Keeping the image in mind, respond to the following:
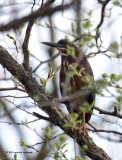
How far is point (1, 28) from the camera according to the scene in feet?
10.1

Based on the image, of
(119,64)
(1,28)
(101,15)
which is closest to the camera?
(119,64)

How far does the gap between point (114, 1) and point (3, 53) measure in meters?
1.39

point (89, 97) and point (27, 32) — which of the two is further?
point (89, 97)

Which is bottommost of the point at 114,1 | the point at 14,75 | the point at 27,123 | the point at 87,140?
the point at 87,140

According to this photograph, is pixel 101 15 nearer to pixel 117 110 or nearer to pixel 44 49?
pixel 117 110

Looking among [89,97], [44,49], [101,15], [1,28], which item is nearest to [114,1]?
[101,15]

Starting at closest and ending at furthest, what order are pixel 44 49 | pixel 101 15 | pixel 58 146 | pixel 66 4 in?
1. pixel 58 146
2. pixel 101 15
3. pixel 66 4
4. pixel 44 49

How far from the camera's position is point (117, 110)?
2.44 meters

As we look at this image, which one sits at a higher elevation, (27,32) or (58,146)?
(27,32)

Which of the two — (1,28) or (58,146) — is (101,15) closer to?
(1,28)

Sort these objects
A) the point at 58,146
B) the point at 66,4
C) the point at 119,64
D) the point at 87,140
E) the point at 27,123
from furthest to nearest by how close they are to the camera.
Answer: the point at 66,4, the point at 87,140, the point at 27,123, the point at 119,64, the point at 58,146

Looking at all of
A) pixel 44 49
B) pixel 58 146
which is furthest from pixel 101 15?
pixel 44 49

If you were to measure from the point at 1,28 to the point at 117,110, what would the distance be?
5.07ft

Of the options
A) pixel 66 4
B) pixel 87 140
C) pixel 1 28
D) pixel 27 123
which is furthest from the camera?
→ pixel 66 4
